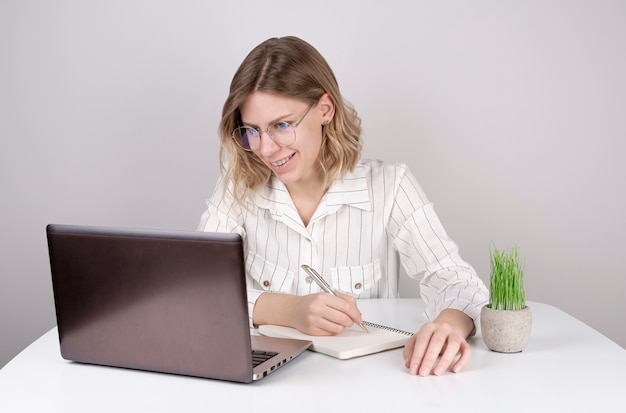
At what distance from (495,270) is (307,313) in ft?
1.37

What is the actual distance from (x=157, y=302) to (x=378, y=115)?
164cm

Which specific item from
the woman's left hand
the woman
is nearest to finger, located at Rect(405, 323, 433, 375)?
the woman's left hand

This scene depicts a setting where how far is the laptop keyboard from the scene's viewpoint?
143 centimetres

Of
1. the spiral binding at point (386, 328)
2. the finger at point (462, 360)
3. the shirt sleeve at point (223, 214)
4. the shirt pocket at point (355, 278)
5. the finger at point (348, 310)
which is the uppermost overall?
the shirt sleeve at point (223, 214)

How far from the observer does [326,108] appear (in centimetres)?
220

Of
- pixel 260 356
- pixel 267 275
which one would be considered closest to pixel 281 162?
pixel 267 275

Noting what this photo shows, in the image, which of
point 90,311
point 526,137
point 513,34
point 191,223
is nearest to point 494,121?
point 526,137

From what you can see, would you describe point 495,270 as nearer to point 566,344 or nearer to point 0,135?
point 566,344

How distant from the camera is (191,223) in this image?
9.57 feet

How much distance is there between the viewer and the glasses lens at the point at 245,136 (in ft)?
6.72

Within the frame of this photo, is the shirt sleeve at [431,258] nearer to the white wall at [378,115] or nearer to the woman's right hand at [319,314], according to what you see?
the woman's right hand at [319,314]

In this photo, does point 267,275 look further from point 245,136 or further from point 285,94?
point 285,94

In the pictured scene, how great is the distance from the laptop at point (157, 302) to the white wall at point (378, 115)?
1454 mm

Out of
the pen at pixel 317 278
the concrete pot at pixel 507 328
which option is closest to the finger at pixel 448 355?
the concrete pot at pixel 507 328
